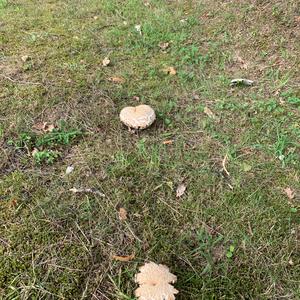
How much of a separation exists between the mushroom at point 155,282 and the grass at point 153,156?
0.45 feet

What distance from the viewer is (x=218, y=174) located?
296 centimetres

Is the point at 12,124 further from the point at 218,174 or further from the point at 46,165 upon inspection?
the point at 218,174

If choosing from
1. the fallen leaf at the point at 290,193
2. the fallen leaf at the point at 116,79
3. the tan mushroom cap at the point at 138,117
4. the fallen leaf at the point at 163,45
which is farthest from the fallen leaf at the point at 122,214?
the fallen leaf at the point at 163,45

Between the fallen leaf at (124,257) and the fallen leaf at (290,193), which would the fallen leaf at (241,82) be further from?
the fallen leaf at (124,257)

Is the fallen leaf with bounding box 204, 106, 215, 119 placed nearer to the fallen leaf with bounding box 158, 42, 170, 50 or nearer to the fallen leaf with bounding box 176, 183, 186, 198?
the fallen leaf with bounding box 176, 183, 186, 198

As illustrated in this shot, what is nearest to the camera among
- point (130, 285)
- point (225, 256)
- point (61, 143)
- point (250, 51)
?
point (130, 285)

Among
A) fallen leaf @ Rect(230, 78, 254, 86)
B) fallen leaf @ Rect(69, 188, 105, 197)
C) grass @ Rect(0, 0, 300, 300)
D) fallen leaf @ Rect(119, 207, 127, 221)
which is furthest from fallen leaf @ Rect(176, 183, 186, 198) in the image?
fallen leaf @ Rect(230, 78, 254, 86)

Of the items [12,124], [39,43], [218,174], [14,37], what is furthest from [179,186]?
[14,37]

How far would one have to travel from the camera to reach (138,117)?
3146 mm

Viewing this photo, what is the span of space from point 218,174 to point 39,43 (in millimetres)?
3004

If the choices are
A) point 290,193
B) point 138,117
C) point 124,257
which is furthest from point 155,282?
point 138,117

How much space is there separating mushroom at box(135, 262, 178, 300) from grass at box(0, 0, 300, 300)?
0.14 meters

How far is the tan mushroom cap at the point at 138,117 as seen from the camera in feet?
10.3

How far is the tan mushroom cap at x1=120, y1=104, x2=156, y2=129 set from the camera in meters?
3.14
